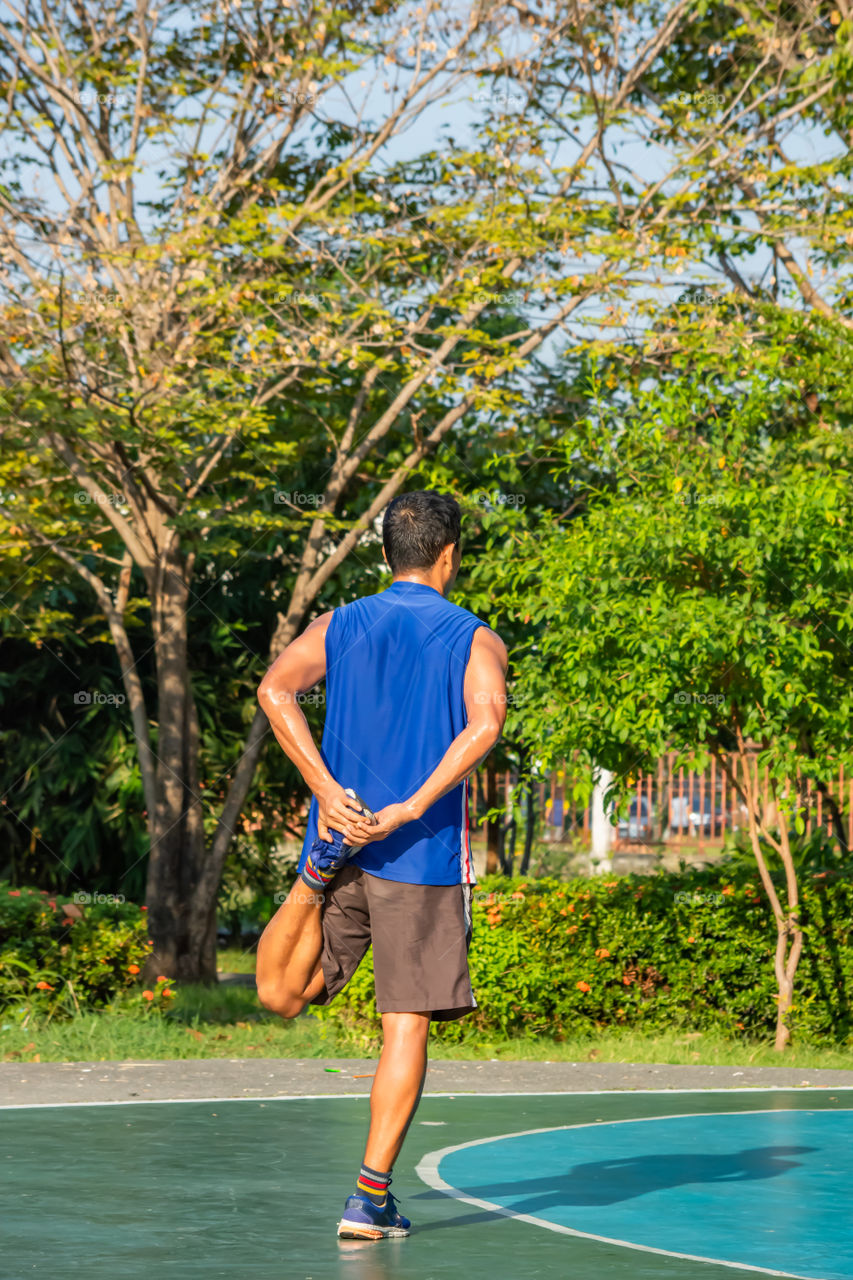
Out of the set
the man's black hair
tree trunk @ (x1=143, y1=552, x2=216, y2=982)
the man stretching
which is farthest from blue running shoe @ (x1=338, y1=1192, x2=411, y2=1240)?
tree trunk @ (x1=143, y1=552, x2=216, y2=982)

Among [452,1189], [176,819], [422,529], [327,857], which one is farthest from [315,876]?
[176,819]

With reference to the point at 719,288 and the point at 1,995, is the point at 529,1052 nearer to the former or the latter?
the point at 1,995

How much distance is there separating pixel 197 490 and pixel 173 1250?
9.61m

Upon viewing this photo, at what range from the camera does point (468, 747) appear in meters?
4.86

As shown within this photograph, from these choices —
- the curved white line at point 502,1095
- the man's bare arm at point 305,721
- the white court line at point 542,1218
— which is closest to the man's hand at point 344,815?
the man's bare arm at point 305,721

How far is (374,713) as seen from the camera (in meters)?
5.10

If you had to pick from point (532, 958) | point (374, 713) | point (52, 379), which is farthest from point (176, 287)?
point (374, 713)

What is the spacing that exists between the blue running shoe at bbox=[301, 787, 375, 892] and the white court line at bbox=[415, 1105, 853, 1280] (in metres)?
1.30

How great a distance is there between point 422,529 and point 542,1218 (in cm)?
222

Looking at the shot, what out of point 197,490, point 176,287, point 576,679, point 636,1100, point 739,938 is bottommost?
point 636,1100

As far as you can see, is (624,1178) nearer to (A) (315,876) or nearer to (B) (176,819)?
(A) (315,876)

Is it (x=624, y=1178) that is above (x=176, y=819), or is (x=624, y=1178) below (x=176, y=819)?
below

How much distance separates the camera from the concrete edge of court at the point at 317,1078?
29.0ft

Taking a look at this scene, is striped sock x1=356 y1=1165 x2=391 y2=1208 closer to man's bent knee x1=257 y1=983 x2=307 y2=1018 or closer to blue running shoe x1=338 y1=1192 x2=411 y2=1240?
blue running shoe x1=338 y1=1192 x2=411 y2=1240
